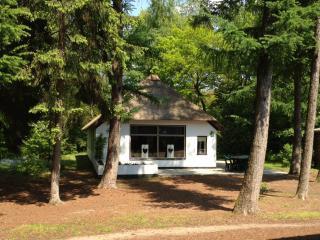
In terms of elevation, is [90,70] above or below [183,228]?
above

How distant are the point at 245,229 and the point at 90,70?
7845mm

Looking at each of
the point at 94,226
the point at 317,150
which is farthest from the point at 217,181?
the point at 317,150

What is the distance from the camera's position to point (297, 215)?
1460 centimetres

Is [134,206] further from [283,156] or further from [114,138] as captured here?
[283,156]

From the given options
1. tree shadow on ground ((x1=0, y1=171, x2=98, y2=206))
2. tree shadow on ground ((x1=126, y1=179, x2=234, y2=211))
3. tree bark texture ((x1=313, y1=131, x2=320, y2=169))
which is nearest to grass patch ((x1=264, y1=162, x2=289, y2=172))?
tree bark texture ((x1=313, y1=131, x2=320, y2=169))

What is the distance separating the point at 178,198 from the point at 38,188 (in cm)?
657

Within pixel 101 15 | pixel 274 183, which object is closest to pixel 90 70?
pixel 101 15

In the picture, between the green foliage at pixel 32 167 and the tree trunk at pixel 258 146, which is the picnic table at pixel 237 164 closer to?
the green foliage at pixel 32 167

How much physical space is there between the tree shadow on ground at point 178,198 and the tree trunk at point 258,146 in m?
1.23

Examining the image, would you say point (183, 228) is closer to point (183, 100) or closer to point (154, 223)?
point (154, 223)

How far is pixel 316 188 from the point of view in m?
21.2

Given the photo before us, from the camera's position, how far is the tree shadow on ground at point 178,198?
16609 millimetres

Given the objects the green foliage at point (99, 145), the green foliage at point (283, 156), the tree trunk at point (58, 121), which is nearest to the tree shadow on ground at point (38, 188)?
the tree trunk at point (58, 121)

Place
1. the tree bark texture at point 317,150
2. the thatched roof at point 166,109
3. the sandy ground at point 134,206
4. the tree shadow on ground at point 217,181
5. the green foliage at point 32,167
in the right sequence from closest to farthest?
the sandy ground at point 134,206 < the tree shadow on ground at point 217,181 < the green foliage at point 32,167 < the thatched roof at point 166,109 < the tree bark texture at point 317,150
